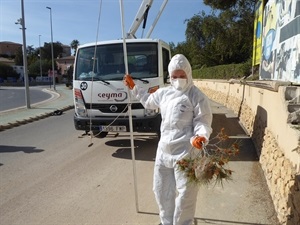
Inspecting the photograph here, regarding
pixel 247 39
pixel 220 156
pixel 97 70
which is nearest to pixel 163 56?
pixel 97 70

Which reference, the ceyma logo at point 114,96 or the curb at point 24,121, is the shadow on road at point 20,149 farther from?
the curb at point 24,121

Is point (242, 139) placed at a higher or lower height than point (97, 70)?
lower

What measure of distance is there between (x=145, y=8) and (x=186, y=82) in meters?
7.38

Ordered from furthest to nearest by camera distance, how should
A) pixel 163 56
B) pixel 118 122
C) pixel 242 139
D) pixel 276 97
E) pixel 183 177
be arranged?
pixel 242 139, pixel 163 56, pixel 118 122, pixel 276 97, pixel 183 177

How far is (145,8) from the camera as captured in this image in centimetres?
997

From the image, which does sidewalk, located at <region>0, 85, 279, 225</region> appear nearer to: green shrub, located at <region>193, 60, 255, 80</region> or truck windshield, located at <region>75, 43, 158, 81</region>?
truck windshield, located at <region>75, 43, 158, 81</region>

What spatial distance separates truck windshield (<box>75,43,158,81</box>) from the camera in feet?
22.3

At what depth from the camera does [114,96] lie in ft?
21.9

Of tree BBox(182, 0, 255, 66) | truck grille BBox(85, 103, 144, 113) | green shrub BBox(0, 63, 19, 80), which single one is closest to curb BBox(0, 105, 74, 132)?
truck grille BBox(85, 103, 144, 113)

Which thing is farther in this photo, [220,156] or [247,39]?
[247,39]

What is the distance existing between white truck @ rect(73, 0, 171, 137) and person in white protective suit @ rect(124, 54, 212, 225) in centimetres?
328

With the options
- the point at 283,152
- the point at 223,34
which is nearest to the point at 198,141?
the point at 283,152

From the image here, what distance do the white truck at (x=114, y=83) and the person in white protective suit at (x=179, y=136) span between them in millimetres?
3284

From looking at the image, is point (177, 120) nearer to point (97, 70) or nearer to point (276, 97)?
point (276, 97)
